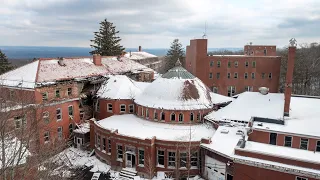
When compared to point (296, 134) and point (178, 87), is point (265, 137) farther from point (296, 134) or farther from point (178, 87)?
point (178, 87)

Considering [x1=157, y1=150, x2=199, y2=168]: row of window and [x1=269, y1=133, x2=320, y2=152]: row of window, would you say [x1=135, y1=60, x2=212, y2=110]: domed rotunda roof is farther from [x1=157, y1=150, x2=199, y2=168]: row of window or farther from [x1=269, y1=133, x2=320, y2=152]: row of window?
[x1=269, y1=133, x2=320, y2=152]: row of window

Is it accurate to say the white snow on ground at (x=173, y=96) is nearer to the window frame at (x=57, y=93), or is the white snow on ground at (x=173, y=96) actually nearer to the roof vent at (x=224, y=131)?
the roof vent at (x=224, y=131)

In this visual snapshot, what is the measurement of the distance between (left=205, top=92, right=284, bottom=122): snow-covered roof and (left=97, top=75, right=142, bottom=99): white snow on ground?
11.5 m

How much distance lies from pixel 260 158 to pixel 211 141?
5.50m

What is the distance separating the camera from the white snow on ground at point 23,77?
31.9m

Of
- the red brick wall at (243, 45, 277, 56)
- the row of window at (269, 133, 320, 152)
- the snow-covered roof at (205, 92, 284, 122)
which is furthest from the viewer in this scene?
the red brick wall at (243, 45, 277, 56)

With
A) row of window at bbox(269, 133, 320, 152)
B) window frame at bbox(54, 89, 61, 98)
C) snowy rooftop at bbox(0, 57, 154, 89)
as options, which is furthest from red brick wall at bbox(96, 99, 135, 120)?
row of window at bbox(269, 133, 320, 152)

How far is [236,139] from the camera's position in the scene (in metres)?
25.7

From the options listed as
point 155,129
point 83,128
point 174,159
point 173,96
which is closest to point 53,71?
point 83,128

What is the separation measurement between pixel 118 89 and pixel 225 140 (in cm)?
1730

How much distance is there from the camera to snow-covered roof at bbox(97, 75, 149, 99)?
1422 inches

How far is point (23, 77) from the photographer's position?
108ft

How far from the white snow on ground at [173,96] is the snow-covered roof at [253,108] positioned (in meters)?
2.36

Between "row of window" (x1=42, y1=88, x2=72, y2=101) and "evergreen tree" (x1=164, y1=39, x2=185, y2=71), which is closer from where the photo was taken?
"row of window" (x1=42, y1=88, x2=72, y2=101)
